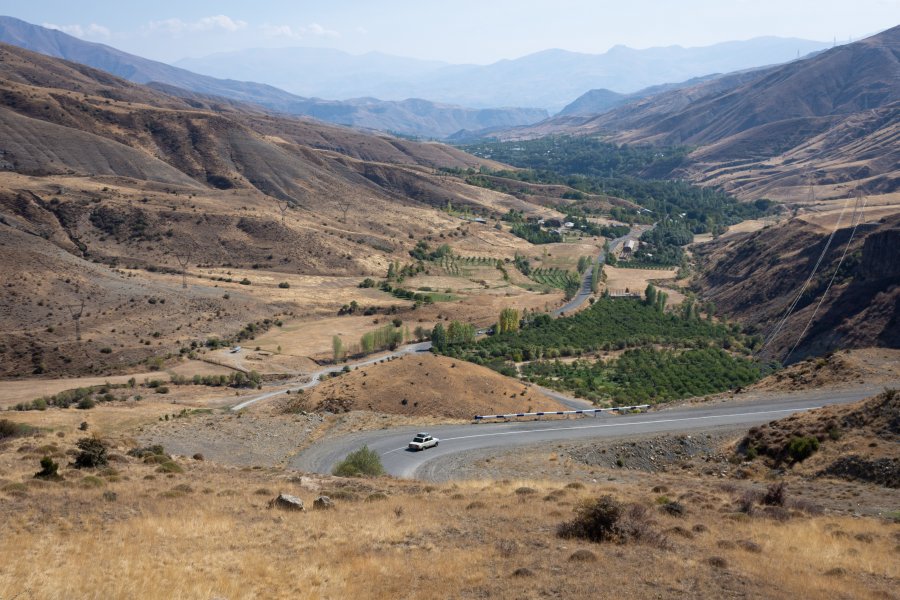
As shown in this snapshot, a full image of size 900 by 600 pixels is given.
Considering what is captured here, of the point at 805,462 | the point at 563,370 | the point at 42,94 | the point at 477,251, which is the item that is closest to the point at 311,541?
the point at 805,462

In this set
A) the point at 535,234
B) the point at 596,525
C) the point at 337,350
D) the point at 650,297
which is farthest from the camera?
the point at 535,234

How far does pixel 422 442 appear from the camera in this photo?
35688mm

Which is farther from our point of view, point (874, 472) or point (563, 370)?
point (563, 370)

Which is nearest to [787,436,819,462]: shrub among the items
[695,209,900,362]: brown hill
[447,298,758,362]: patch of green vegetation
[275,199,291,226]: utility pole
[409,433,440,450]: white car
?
[409,433,440,450]: white car

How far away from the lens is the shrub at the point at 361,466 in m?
30.6

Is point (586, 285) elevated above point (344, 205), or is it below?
below

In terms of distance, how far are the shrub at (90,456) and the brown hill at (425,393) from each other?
1924 cm

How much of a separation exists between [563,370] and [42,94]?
12634cm

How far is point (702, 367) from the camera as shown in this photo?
67688mm

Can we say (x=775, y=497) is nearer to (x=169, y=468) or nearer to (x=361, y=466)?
(x=361, y=466)

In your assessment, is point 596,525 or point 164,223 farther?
point 164,223

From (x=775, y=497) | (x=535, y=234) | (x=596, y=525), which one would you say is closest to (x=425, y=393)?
(x=775, y=497)

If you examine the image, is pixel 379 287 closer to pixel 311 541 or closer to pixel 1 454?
pixel 1 454

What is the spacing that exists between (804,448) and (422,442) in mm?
17313
